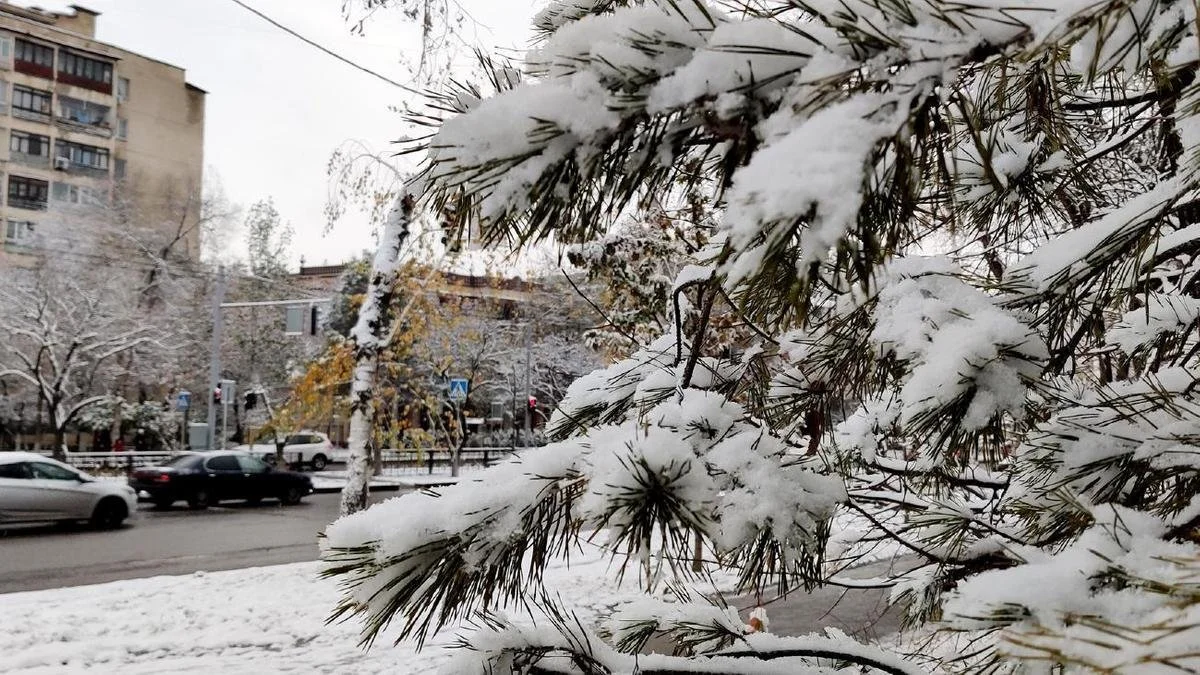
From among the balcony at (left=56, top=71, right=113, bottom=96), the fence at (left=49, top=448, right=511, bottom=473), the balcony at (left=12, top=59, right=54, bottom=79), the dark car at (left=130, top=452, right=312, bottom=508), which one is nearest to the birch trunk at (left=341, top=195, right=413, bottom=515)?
the dark car at (left=130, top=452, right=312, bottom=508)

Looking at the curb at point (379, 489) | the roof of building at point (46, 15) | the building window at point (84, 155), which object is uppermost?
the roof of building at point (46, 15)

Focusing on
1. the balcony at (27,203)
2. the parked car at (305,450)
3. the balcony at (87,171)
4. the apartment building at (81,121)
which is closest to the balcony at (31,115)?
the apartment building at (81,121)

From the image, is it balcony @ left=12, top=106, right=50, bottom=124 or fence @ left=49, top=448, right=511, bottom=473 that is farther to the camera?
balcony @ left=12, top=106, right=50, bottom=124

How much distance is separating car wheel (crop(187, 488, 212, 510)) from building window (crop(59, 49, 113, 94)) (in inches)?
1438

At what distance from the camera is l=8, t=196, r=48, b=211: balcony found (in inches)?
1642

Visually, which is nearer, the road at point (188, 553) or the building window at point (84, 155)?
the road at point (188, 553)

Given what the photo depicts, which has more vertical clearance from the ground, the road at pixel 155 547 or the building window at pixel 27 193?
the building window at pixel 27 193

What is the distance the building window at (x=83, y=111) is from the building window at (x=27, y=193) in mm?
3687

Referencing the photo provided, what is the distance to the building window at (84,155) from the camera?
44.1 meters

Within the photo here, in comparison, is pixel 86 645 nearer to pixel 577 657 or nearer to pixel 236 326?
pixel 577 657

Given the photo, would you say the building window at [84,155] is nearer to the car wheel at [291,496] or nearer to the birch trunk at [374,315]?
the car wheel at [291,496]

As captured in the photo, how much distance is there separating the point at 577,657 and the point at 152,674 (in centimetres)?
567

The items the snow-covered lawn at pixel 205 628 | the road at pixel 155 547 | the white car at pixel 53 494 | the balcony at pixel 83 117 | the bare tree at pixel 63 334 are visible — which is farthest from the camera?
the balcony at pixel 83 117

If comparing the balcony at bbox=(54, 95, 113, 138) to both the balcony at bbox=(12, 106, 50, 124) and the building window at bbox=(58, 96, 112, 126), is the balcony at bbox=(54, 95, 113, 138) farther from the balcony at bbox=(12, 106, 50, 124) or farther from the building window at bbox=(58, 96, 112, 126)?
the balcony at bbox=(12, 106, 50, 124)
